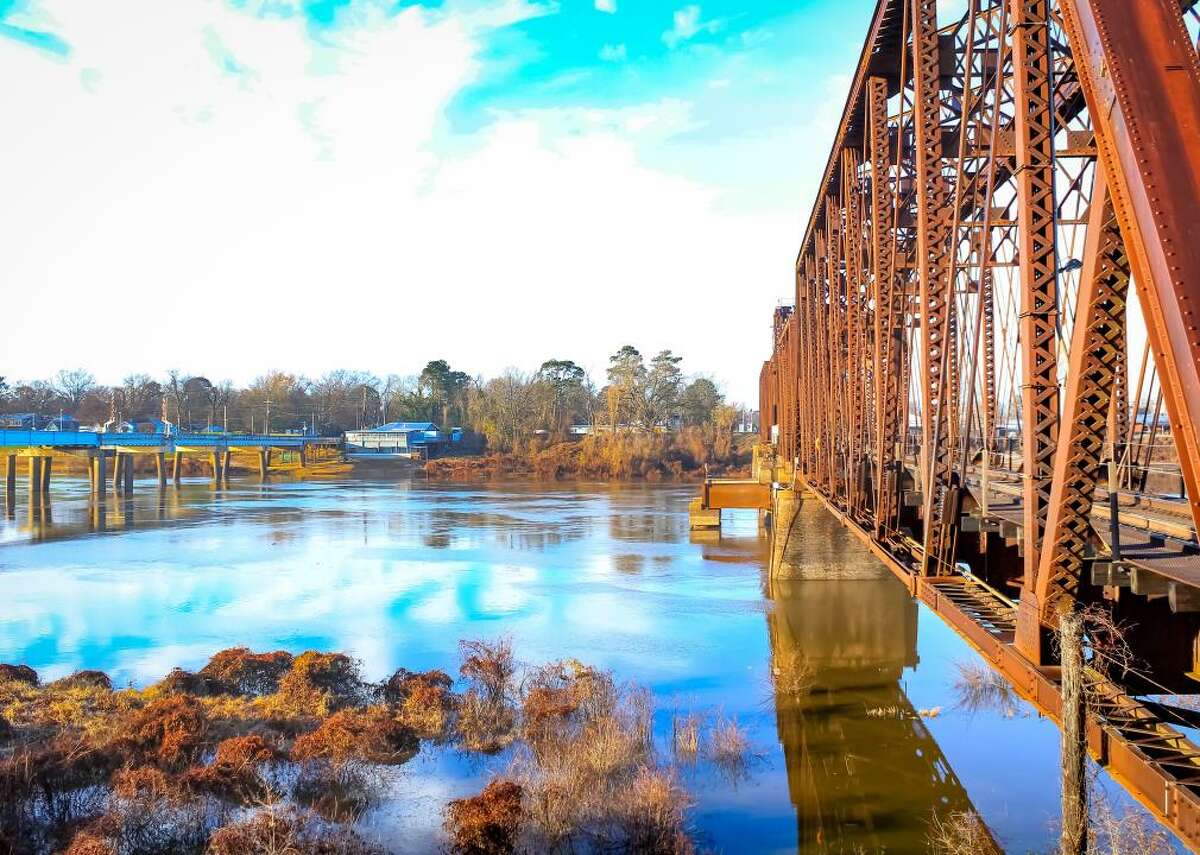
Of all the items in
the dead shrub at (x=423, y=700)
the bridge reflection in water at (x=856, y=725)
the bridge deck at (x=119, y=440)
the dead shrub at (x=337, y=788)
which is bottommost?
the bridge reflection in water at (x=856, y=725)

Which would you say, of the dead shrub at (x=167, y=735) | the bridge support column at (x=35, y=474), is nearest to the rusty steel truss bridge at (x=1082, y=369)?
the dead shrub at (x=167, y=735)

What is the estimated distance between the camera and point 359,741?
45.8 ft

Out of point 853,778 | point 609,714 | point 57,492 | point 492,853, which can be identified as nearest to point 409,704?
point 609,714

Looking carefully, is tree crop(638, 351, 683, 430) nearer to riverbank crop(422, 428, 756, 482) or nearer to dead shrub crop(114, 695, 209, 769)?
riverbank crop(422, 428, 756, 482)

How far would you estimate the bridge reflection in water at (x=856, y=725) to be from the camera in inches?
487

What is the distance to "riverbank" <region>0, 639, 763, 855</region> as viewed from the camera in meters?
11.0

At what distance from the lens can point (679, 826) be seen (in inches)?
454

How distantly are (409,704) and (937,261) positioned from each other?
39.0ft

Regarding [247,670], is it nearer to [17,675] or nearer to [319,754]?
[17,675]

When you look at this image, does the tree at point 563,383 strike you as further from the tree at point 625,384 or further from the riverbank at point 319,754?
the riverbank at point 319,754

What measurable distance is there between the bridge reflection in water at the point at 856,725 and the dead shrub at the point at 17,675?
15.0 metres

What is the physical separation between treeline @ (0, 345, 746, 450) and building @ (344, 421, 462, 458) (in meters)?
5.67

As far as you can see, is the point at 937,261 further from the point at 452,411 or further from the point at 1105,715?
the point at 452,411

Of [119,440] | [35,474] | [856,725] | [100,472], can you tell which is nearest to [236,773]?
[856,725]
